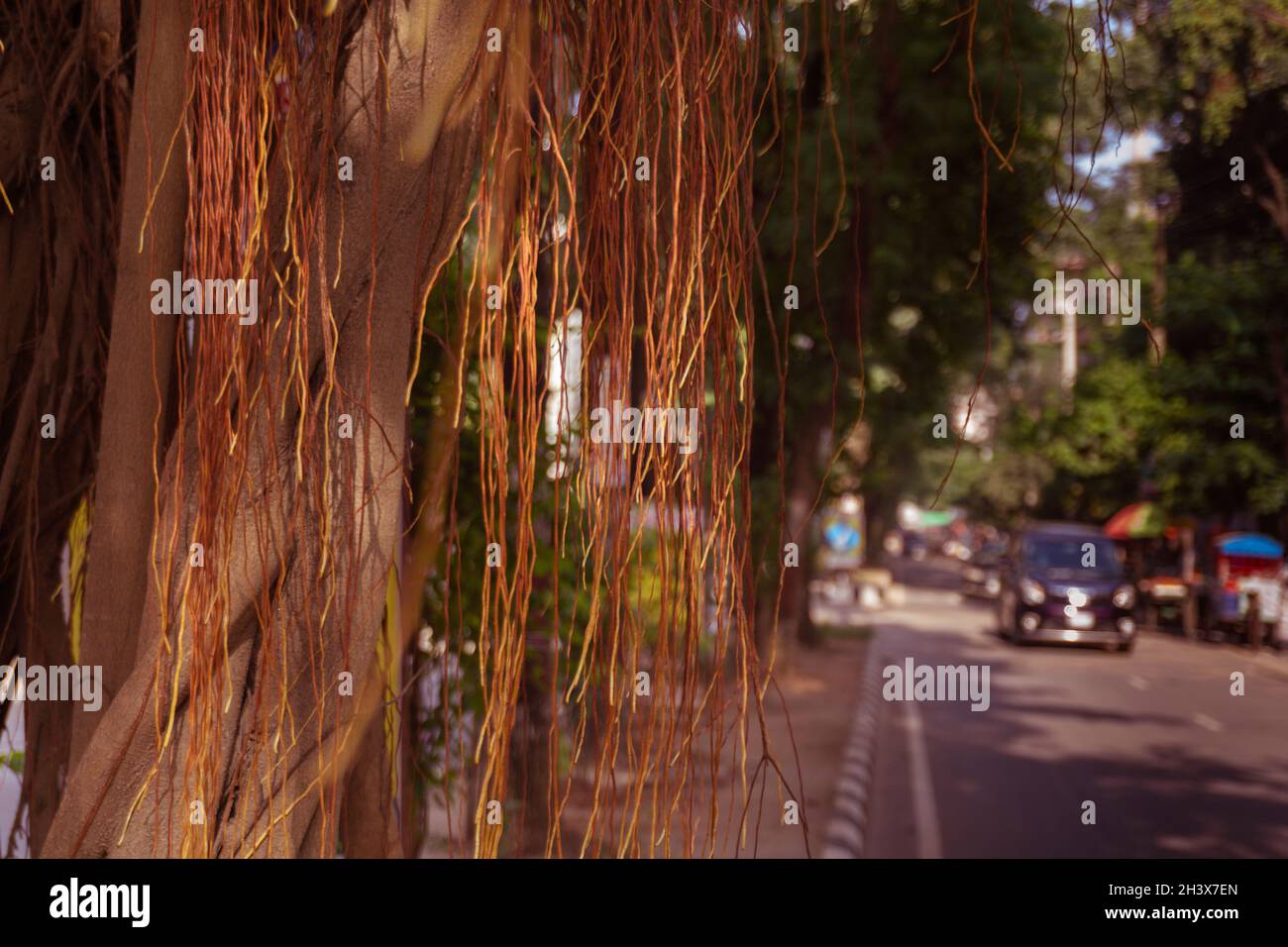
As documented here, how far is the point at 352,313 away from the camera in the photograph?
2.03 metres

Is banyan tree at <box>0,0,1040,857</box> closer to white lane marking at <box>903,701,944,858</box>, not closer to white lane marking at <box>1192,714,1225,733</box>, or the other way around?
white lane marking at <box>903,701,944,858</box>

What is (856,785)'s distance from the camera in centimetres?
817

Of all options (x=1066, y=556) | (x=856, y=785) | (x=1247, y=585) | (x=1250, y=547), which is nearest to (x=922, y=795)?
(x=856, y=785)

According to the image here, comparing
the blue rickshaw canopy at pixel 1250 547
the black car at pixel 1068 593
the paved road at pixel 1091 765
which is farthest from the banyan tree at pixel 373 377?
the blue rickshaw canopy at pixel 1250 547

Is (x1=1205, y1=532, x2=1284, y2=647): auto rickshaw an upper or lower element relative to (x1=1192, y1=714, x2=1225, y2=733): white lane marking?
upper

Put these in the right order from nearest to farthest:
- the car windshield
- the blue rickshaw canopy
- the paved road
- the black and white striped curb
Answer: the black and white striped curb, the paved road, the car windshield, the blue rickshaw canopy

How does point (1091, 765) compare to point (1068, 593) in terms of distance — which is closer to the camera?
point (1091, 765)

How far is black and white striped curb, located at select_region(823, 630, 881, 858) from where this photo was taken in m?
6.61

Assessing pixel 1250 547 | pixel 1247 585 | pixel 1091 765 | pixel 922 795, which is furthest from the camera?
pixel 1250 547

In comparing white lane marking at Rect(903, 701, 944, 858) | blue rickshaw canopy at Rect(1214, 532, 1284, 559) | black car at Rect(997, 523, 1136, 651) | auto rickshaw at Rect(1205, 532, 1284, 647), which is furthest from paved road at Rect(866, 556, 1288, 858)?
blue rickshaw canopy at Rect(1214, 532, 1284, 559)

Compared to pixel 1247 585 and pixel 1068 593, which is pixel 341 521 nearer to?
pixel 1068 593

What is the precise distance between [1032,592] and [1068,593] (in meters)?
0.53

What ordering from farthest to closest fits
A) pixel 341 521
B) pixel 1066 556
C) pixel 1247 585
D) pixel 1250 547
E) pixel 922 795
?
1. pixel 1250 547
2. pixel 1066 556
3. pixel 1247 585
4. pixel 922 795
5. pixel 341 521
